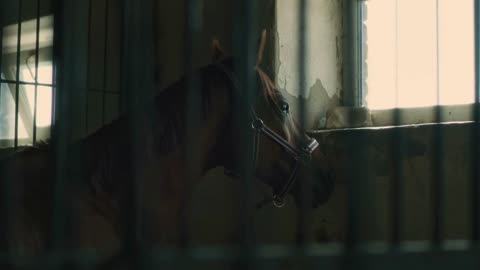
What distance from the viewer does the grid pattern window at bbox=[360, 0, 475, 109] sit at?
4.80 ft

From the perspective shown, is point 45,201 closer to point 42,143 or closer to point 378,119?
point 42,143

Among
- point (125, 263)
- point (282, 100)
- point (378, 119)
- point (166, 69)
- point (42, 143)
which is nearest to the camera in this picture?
point (125, 263)

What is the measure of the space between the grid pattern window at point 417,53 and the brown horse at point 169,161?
1.05 feet

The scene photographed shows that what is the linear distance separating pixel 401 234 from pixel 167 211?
3.12 ft

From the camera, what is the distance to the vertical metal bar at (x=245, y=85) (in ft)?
1.68

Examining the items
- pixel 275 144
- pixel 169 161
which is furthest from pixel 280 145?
pixel 169 161

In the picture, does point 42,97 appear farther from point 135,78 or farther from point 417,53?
point 135,78

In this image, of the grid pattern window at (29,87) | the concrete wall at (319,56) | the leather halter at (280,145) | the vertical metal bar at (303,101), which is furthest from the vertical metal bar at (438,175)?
the grid pattern window at (29,87)

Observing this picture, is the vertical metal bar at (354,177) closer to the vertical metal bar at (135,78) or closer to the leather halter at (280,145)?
the vertical metal bar at (135,78)

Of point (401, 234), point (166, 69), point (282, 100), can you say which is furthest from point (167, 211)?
point (166, 69)

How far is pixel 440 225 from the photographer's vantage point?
0.58 m

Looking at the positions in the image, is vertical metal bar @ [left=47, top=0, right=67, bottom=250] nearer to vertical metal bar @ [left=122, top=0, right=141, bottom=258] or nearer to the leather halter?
vertical metal bar @ [left=122, top=0, right=141, bottom=258]

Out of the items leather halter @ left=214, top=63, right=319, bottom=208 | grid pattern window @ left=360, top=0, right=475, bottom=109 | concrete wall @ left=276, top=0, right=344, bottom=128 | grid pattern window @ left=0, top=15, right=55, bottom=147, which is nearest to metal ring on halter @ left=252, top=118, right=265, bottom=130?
leather halter @ left=214, top=63, right=319, bottom=208

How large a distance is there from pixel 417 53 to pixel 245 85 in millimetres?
1000
